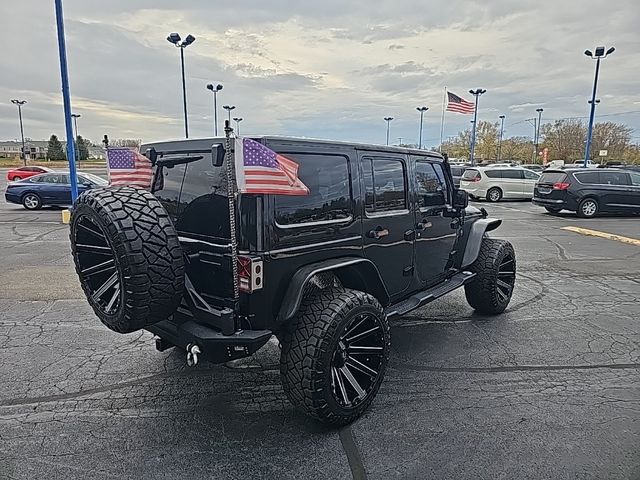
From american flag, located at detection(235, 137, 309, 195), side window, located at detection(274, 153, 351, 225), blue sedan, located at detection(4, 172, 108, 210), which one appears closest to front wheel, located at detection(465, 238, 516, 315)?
side window, located at detection(274, 153, 351, 225)

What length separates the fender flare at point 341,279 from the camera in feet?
9.39

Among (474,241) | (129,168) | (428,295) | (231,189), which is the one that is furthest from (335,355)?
(474,241)

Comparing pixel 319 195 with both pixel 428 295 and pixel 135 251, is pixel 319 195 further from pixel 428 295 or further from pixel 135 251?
pixel 428 295

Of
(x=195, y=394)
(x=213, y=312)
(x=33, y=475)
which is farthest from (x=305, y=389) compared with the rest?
(x=33, y=475)

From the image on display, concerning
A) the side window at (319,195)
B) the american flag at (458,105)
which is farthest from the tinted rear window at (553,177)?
the side window at (319,195)

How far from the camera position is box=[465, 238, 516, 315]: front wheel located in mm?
5055

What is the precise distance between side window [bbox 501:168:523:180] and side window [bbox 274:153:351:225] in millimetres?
19549

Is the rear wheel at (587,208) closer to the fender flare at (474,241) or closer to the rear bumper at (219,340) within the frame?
the fender flare at (474,241)

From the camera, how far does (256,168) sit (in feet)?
8.49

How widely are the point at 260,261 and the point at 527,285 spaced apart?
17.1 feet

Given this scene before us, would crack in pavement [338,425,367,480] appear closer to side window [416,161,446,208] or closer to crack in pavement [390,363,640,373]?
crack in pavement [390,363,640,373]

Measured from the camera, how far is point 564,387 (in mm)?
3598

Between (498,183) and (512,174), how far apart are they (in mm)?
885

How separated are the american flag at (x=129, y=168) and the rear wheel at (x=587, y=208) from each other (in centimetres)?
1501
